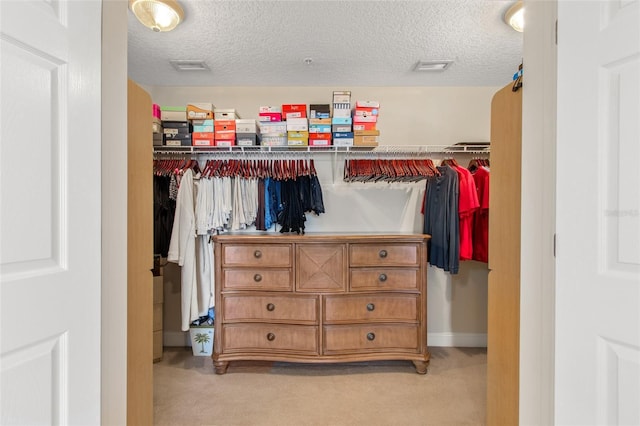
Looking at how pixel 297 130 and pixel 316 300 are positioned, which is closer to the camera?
pixel 316 300

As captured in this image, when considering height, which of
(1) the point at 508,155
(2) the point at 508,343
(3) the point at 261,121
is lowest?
(2) the point at 508,343

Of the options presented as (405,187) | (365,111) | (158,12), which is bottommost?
(405,187)

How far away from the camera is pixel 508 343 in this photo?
1386 mm

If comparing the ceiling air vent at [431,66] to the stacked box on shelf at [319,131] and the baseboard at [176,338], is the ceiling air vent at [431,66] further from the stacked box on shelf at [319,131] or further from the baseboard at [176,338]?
the baseboard at [176,338]

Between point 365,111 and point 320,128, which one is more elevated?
point 365,111

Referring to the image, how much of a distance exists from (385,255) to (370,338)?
70cm

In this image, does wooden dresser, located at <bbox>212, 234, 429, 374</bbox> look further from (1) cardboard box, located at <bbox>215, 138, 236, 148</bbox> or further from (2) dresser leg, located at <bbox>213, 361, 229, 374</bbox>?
(1) cardboard box, located at <bbox>215, 138, 236, 148</bbox>

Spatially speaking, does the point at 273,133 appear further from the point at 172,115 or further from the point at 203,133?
the point at 172,115

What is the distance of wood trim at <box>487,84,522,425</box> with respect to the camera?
1327mm
